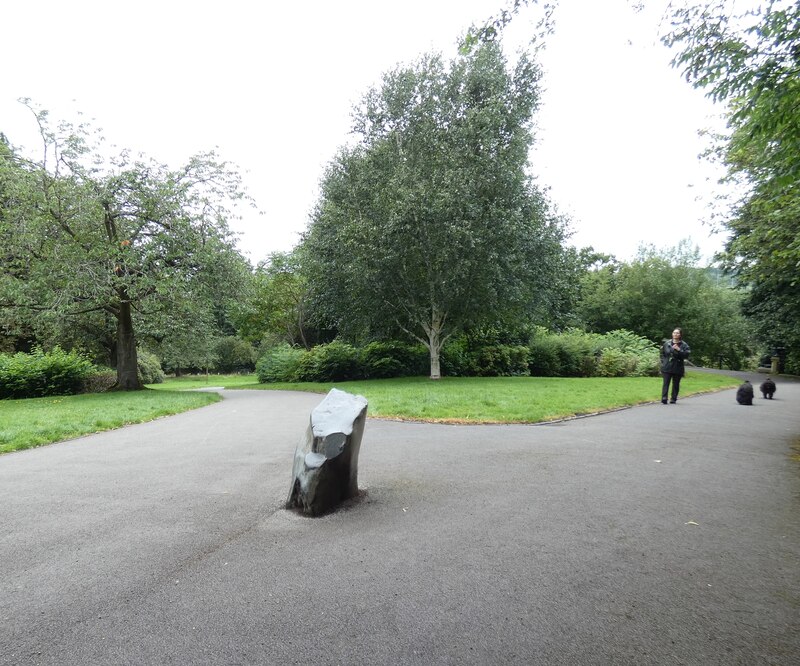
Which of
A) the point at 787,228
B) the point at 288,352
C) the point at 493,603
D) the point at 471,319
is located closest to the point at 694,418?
the point at 787,228

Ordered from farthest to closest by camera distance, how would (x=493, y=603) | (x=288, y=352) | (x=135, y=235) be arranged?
(x=288, y=352), (x=135, y=235), (x=493, y=603)

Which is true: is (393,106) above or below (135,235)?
above

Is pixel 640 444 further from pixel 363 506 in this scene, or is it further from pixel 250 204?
pixel 250 204

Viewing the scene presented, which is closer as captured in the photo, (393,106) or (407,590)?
(407,590)

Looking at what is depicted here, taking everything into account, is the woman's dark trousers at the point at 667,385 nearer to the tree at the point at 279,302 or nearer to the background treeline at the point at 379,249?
the background treeline at the point at 379,249

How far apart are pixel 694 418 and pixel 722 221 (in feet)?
44.6

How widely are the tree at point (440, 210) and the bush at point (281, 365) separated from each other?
421cm

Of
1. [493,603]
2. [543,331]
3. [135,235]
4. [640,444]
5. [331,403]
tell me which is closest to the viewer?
[493,603]

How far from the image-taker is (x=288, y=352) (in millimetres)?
25047

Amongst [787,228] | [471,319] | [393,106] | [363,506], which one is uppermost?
[393,106]

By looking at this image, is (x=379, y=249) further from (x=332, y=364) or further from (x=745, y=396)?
(x=745, y=396)

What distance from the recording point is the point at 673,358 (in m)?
11.4

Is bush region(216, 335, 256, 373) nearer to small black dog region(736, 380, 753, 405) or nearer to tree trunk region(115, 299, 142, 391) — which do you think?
tree trunk region(115, 299, 142, 391)

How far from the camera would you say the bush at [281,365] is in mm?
24016
